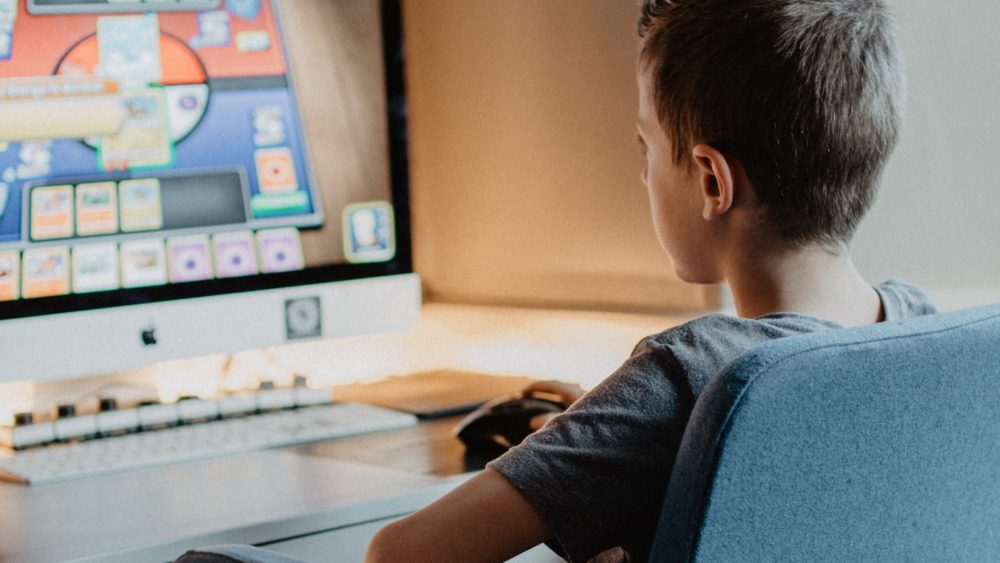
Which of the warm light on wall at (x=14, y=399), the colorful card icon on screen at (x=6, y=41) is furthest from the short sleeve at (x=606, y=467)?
the warm light on wall at (x=14, y=399)

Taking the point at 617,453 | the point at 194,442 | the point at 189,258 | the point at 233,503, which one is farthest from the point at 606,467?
the point at 189,258

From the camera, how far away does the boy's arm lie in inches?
29.9

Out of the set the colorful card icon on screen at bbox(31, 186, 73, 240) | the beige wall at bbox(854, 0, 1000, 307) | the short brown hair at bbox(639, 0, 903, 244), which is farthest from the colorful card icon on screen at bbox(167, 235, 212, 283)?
the beige wall at bbox(854, 0, 1000, 307)

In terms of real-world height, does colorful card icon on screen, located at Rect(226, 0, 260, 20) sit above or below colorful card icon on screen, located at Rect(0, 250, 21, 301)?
above

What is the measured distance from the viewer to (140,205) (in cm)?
133

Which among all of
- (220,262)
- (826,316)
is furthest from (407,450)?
(826,316)

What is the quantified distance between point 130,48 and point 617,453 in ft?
2.81

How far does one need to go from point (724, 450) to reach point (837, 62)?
1.35ft

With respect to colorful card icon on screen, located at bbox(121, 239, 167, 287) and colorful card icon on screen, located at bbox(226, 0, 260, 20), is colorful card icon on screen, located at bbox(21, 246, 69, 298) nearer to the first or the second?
colorful card icon on screen, located at bbox(121, 239, 167, 287)

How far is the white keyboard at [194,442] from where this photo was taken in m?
1.18

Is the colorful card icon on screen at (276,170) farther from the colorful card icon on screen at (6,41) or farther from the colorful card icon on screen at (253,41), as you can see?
the colorful card icon on screen at (6,41)

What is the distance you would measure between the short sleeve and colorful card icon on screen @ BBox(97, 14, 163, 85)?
0.79 meters

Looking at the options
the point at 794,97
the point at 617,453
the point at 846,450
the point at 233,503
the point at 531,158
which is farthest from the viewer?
the point at 531,158

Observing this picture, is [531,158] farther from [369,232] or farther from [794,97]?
[794,97]
